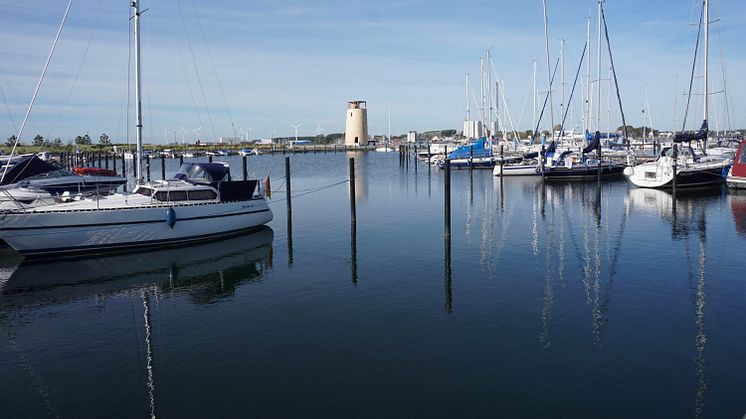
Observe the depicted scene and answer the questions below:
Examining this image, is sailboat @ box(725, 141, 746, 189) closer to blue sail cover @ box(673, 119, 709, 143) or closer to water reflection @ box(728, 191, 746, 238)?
water reflection @ box(728, 191, 746, 238)

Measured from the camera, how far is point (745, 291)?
60.6 ft

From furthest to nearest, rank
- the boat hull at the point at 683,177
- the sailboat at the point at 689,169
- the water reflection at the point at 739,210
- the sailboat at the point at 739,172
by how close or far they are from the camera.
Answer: the sailboat at the point at 689,169 → the boat hull at the point at 683,177 → the sailboat at the point at 739,172 → the water reflection at the point at 739,210

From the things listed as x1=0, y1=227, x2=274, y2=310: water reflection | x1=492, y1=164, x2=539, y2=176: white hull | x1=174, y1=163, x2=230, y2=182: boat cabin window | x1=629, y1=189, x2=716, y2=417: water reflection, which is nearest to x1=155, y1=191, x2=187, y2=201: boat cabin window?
x1=174, y1=163, x2=230, y2=182: boat cabin window

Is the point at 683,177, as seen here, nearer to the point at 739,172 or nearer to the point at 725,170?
the point at 739,172

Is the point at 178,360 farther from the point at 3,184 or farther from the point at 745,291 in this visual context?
the point at 3,184

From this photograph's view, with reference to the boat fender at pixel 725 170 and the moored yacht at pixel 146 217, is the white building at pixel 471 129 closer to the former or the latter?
the boat fender at pixel 725 170

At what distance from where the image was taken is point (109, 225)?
24.5m

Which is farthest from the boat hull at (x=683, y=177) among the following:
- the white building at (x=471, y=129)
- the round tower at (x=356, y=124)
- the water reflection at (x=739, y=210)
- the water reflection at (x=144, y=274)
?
the round tower at (x=356, y=124)

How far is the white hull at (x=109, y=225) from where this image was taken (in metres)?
23.1

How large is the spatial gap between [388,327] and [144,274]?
37.8ft

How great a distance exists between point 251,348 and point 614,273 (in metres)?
14.1

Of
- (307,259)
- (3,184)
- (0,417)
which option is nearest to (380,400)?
(0,417)

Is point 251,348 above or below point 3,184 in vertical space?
below

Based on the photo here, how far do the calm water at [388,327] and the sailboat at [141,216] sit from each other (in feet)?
3.00
